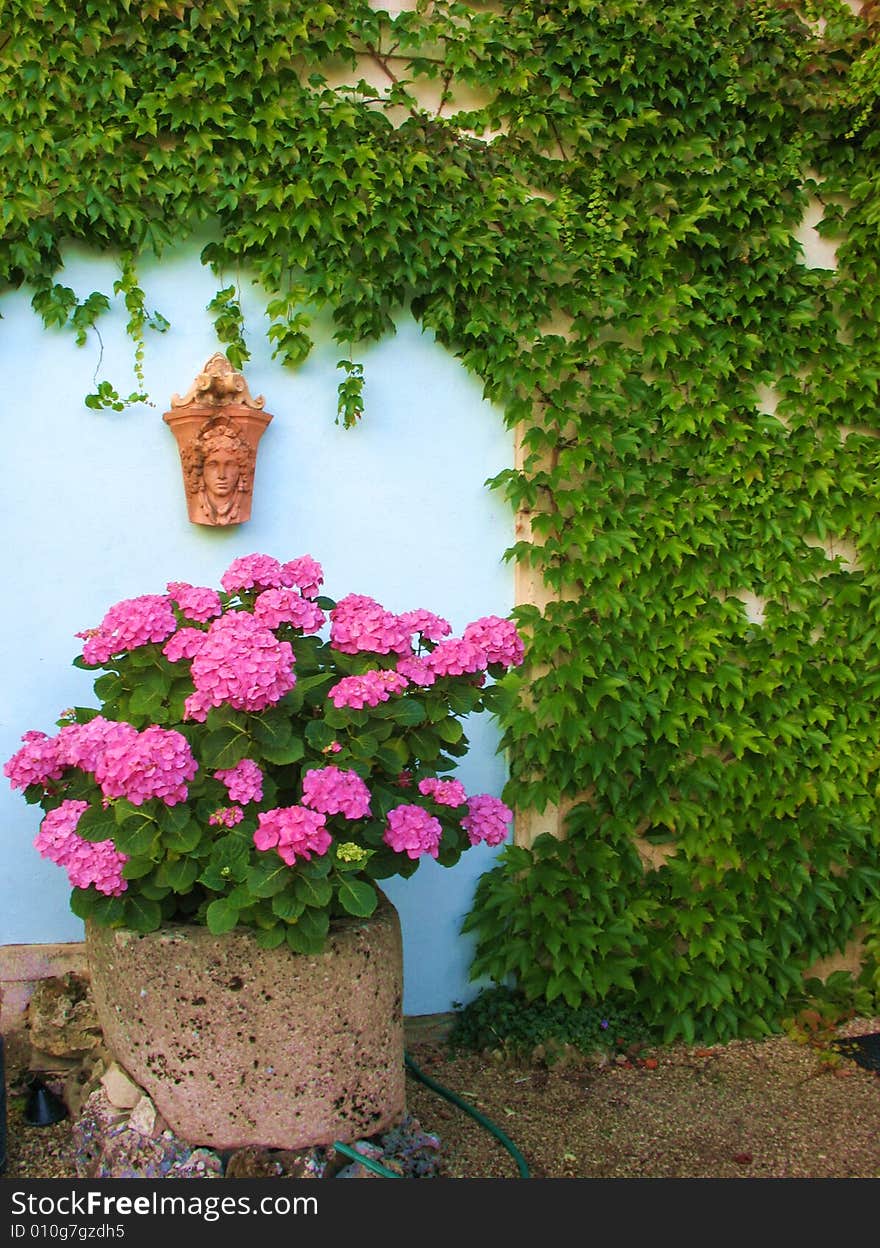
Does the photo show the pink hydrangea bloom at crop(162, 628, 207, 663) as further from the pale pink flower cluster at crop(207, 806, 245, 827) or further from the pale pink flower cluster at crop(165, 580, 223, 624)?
the pale pink flower cluster at crop(207, 806, 245, 827)

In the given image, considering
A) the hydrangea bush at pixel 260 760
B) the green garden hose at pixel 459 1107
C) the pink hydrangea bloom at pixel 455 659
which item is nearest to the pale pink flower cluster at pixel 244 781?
the hydrangea bush at pixel 260 760

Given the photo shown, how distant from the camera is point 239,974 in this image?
242 cm

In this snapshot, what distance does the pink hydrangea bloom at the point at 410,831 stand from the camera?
255 cm

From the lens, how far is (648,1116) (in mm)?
3180

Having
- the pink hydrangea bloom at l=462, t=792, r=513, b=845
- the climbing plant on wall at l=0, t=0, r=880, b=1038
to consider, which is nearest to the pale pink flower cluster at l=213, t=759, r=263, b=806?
the pink hydrangea bloom at l=462, t=792, r=513, b=845

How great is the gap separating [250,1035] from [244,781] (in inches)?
23.5

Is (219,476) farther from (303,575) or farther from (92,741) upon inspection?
(92,741)

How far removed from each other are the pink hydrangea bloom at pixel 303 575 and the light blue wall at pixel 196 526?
0.61 m

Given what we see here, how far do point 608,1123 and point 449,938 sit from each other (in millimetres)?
812

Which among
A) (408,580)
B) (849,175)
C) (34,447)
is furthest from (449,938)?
(849,175)

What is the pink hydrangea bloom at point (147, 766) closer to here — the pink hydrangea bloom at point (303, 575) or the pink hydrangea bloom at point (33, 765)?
the pink hydrangea bloom at point (33, 765)

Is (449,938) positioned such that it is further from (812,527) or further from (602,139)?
(602,139)

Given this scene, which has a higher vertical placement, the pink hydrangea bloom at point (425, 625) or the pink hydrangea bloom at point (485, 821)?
the pink hydrangea bloom at point (425, 625)

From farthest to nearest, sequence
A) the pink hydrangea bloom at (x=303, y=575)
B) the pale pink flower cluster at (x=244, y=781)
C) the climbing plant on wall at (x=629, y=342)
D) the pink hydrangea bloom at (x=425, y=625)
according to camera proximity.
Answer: the climbing plant on wall at (x=629, y=342) → the pink hydrangea bloom at (x=303, y=575) → the pink hydrangea bloom at (x=425, y=625) → the pale pink flower cluster at (x=244, y=781)
